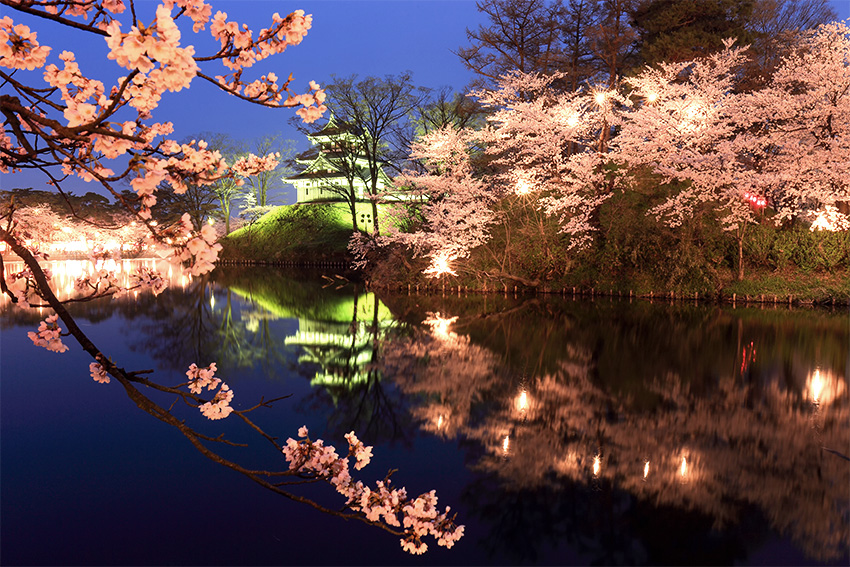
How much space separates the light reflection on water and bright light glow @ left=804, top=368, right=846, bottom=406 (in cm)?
5

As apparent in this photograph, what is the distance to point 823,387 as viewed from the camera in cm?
892

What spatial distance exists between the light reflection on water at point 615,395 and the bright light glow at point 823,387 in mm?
50

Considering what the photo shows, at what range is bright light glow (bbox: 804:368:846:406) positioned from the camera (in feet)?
27.3

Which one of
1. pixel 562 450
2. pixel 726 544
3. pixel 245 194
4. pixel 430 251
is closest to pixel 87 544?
pixel 562 450

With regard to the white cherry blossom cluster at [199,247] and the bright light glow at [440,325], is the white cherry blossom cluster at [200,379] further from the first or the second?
the bright light glow at [440,325]

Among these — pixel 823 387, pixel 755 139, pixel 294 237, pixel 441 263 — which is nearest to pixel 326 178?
pixel 294 237

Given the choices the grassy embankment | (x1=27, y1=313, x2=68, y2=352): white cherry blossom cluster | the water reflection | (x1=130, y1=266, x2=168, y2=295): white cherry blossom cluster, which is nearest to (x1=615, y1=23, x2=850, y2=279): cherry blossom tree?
the water reflection

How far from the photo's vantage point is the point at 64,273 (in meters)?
29.9

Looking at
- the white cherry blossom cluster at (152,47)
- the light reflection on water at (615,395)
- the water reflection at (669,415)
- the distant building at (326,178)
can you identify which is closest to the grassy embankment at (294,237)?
the distant building at (326,178)

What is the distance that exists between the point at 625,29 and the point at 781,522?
2704cm

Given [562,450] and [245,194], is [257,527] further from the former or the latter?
[245,194]

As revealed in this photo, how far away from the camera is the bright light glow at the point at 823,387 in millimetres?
8312

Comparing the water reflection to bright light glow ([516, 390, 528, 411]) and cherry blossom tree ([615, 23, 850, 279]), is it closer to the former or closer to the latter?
bright light glow ([516, 390, 528, 411])

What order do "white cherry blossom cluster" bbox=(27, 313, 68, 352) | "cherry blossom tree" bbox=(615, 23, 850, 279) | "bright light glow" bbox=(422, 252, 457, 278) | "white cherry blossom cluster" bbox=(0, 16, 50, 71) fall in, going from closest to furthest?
"white cherry blossom cluster" bbox=(0, 16, 50, 71) → "white cherry blossom cluster" bbox=(27, 313, 68, 352) → "cherry blossom tree" bbox=(615, 23, 850, 279) → "bright light glow" bbox=(422, 252, 457, 278)
